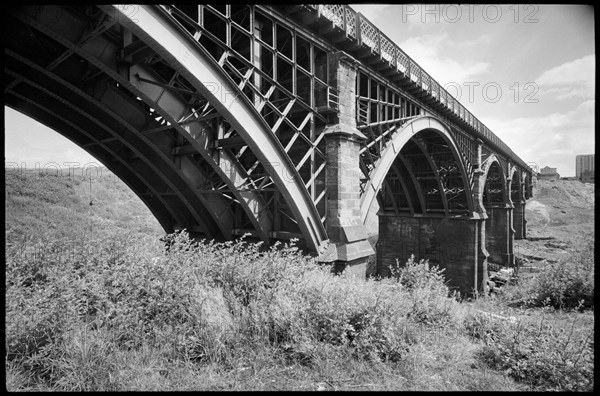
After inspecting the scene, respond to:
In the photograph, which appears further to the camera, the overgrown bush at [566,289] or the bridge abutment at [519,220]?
the bridge abutment at [519,220]

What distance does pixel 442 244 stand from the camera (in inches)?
749

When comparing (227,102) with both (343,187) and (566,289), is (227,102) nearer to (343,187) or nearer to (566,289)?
(343,187)

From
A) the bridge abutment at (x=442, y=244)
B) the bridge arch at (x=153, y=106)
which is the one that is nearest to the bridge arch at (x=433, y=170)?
the bridge abutment at (x=442, y=244)

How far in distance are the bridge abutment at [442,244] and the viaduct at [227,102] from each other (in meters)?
9.54

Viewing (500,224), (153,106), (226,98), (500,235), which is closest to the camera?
(226,98)

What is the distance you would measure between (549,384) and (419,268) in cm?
292

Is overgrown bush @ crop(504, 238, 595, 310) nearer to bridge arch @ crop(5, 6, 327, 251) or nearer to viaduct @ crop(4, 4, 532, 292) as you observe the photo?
viaduct @ crop(4, 4, 532, 292)

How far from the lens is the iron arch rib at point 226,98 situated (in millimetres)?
4168

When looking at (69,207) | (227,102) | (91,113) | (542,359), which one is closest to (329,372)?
(542,359)

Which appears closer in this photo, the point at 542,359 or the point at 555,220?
the point at 542,359

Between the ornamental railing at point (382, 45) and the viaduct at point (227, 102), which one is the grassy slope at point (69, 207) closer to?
the viaduct at point (227, 102)

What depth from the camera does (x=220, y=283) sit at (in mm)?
4129

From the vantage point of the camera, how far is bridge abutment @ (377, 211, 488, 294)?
711 inches

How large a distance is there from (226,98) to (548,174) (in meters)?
82.6
